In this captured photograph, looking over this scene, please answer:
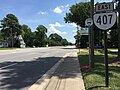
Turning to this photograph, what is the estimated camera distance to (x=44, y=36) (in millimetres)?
147375

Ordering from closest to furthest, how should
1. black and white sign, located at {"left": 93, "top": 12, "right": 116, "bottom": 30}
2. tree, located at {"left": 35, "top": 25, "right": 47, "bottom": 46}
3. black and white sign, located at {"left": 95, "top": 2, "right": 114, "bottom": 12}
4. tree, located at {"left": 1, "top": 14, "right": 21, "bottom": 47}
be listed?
black and white sign, located at {"left": 93, "top": 12, "right": 116, "bottom": 30}, black and white sign, located at {"left": 95, "top": 2, "right": 114, "bottom": 12}, tree, located at {"left": 1, "top": 14, "right": 21, "bottom": 47}, tree, located at {"left": 35, "top": 25, "right": 47, "bottom": 46}

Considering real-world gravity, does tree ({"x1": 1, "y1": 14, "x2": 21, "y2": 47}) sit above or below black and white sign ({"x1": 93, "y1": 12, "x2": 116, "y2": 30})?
above

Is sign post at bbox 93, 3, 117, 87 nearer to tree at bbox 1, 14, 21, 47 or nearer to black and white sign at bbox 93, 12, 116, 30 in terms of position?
black and white sign at bbox 93, 12, 116, 30

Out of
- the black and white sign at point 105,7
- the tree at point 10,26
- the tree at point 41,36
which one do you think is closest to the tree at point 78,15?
the tree at point 10,26

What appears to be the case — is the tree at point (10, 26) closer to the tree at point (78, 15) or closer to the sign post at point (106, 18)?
the tree at point (78, 15)

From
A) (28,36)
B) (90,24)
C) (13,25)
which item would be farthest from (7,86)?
(28,36)

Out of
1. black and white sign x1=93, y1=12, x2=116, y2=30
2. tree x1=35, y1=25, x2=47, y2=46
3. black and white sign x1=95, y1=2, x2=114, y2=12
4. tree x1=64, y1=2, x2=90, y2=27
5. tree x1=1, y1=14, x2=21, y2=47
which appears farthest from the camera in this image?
tree x1=35, y1=25, x2=47, y2=46

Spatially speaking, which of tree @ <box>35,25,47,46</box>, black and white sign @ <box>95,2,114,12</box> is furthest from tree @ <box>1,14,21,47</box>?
black and white sign @ <box>95,2,114,12</box>

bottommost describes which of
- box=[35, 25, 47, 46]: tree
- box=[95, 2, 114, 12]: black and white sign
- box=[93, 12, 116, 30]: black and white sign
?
box=[93, 12, 116, 30]: black and white sign

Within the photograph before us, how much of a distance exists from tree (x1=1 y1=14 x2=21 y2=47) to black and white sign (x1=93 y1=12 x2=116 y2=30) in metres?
104

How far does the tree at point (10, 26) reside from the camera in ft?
365

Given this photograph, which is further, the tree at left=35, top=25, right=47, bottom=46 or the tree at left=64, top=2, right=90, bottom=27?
the tree at left=35, top=25, right=47, bottom=46

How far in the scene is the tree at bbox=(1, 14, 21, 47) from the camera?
365 feet

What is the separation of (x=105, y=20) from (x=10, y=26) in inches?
4128
